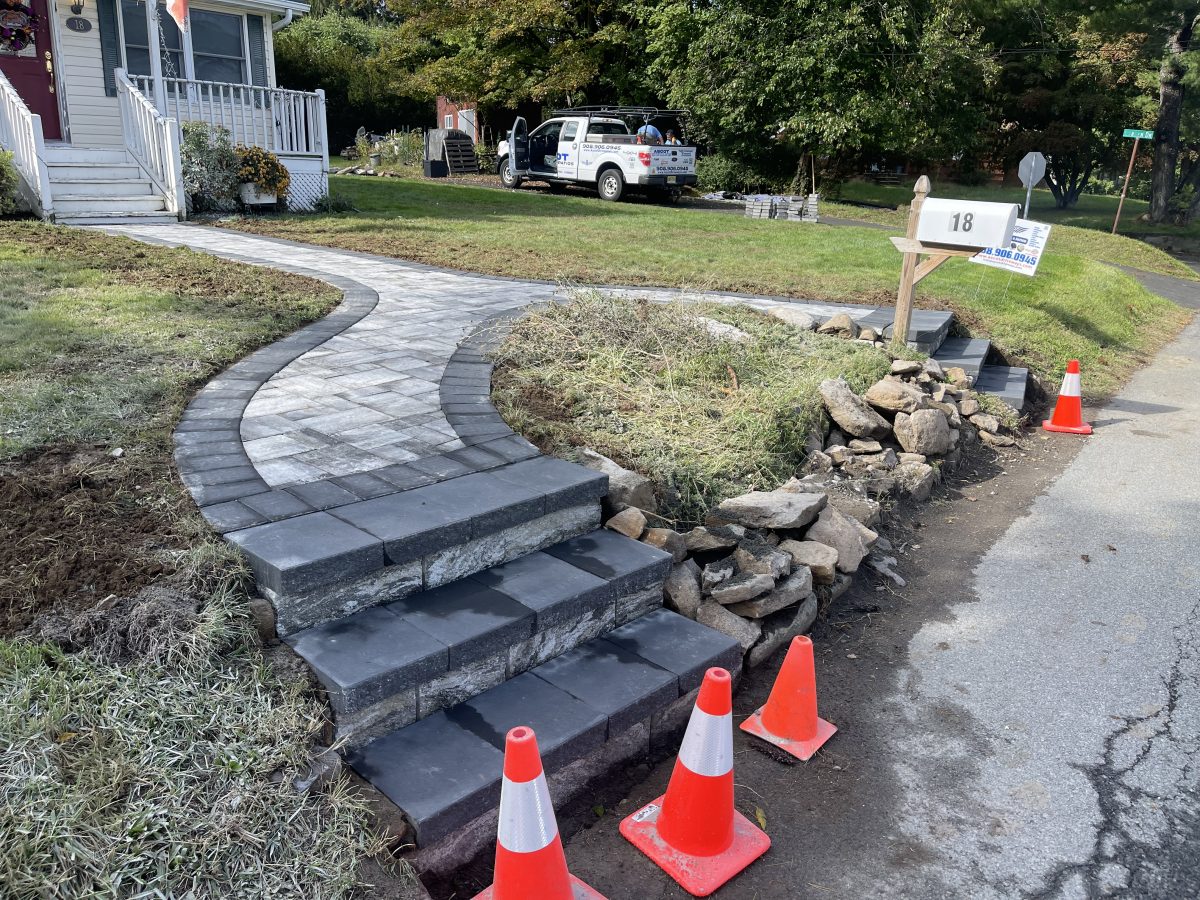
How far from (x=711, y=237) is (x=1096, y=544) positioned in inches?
381

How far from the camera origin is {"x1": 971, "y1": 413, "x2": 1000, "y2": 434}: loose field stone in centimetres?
646

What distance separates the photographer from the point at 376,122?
104ft

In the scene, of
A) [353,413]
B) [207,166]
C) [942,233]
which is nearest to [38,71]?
[207,166]

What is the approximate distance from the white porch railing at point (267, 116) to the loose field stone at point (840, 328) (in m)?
9.84

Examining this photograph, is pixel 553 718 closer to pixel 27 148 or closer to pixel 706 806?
pixel 706 806

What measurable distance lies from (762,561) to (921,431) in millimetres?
2315

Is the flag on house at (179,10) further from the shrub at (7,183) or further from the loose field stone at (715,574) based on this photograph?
the loose field stone at (715,574)

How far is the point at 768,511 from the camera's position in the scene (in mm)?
4137

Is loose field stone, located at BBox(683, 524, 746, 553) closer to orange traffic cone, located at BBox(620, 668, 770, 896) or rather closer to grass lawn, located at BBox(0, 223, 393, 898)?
orange traffic cone, located at BBox(620, 668, 770, 896)

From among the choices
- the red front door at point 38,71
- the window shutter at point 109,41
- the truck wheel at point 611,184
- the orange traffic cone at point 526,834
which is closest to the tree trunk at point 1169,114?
the truck wheel at point 611,184

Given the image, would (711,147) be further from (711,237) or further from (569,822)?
(569,822)

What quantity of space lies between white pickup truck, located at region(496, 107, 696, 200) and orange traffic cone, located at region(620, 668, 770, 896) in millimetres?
18319

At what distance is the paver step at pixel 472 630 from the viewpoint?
2674 millimetres

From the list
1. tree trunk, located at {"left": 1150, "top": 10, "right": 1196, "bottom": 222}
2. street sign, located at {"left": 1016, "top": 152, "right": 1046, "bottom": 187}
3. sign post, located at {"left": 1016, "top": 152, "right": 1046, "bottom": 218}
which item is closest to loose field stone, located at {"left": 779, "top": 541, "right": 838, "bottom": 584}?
sign post, located at {"left": 1016, "top": 152, "right": 1046, "bottom": 218}
